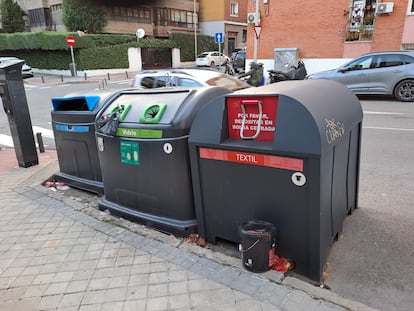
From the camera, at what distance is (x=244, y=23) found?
4631 centimetres

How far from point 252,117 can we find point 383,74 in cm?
1025

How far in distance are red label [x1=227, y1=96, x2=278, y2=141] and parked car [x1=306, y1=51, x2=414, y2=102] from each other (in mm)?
10196

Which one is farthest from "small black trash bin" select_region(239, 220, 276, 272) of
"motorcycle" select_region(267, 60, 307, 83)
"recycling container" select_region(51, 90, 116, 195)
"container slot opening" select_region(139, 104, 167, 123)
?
"motorcycle" select_region(267, 60, 307, 83)

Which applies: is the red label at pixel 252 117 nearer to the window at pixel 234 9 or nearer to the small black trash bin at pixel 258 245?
the small black trash bin at pixel 258 245

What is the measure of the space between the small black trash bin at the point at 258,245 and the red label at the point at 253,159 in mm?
504

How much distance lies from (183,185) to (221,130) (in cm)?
73

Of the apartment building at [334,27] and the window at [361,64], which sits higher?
the apartment building at [334,27]

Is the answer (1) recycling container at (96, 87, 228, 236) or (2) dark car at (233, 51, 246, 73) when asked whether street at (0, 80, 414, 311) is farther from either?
(2) dark car at (233, 51, 246, 73)

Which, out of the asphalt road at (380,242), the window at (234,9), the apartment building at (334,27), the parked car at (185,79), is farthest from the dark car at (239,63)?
the window at (234,9)

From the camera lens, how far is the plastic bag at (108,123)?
3484mm

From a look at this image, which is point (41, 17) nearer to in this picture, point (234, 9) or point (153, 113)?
point (234, 9)

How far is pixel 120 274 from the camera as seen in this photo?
9.04ft

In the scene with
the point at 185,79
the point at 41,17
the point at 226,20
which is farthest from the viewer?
the point at 226,20

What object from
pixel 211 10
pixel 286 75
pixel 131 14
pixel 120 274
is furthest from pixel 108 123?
pixel 211 10
